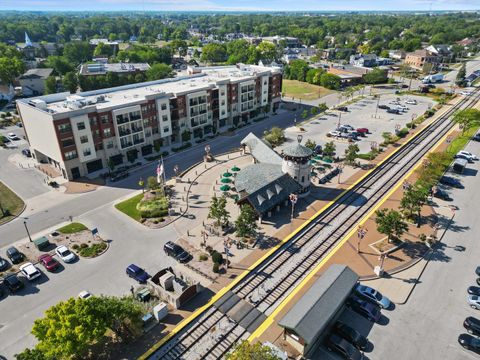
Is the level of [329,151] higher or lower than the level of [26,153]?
higher

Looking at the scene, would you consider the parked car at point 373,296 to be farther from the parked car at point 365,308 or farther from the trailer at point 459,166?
the trailer at point 459,166

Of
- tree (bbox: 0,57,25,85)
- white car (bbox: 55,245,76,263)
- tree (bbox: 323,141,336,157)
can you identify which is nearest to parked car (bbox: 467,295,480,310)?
tree (bbox: 323,141,336,157)

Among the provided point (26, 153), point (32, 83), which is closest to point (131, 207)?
point (26, 153)

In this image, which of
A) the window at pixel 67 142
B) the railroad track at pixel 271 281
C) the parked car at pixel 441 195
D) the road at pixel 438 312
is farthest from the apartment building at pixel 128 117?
the road at pixel 438 312

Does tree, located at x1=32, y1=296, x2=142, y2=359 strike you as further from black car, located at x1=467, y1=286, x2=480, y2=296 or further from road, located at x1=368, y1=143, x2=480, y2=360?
black car, located at x1=467, y1=286, x2=480, y2=296

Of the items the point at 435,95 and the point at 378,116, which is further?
the point at 435,95

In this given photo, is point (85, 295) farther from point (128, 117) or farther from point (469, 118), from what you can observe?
point (469, 118)

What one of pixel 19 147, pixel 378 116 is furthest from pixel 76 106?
pixel 378 116

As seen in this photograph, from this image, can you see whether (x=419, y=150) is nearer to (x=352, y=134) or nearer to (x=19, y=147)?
(x=352, y=134)
